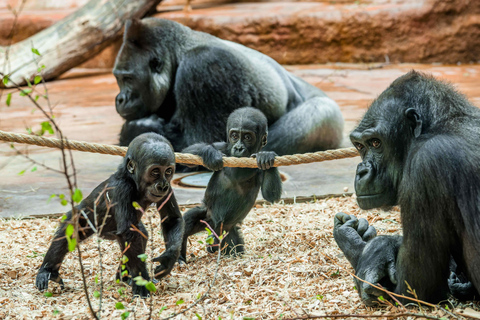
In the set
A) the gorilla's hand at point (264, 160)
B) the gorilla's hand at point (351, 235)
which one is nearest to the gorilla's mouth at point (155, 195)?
the gorilla's hand at point (264, 160)

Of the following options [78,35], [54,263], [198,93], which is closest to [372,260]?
[54,263]

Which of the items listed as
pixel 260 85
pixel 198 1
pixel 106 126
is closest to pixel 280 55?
pixel 198 1

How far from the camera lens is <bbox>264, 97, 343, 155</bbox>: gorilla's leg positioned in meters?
6.22

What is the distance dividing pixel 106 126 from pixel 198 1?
8011 millimetres

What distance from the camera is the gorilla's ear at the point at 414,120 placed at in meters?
2.73

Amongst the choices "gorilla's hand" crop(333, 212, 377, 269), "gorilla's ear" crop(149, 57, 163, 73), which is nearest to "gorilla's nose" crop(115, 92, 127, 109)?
"gorilla's ear" crop(149, 57, 163, 73)

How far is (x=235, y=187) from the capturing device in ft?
13.0

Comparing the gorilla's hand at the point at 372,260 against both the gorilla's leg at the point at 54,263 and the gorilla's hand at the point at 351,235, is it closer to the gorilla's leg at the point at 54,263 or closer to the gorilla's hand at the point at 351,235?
the gorilla's hand at the point at 351,235

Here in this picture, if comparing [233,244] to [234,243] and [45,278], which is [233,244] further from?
[45,278]

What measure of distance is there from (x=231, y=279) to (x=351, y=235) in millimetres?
722

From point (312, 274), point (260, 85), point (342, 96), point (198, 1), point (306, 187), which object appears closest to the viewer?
point (312, 274)

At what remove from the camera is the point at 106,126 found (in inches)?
324

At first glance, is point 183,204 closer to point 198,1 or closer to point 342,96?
point 342,96

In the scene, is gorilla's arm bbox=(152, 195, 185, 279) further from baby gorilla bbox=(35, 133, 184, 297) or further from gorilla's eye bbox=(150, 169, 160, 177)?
gorilla's eye bbox=(150, 169, 160, 177)
